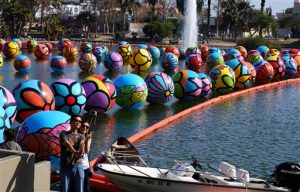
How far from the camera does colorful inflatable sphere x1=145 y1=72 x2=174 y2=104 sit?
19.0 metres

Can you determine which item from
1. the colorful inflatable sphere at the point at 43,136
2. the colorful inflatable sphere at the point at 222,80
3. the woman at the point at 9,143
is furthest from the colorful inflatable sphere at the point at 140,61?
the woman at the point at 9,143

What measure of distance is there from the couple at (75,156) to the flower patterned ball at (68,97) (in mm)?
7482

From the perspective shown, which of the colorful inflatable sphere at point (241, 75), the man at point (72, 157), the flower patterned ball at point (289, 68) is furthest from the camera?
the flower patterned ball at point (289, 68)

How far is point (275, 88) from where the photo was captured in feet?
86.5

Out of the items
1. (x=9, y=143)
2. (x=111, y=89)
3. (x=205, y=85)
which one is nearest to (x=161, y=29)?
(x=205, y=85)

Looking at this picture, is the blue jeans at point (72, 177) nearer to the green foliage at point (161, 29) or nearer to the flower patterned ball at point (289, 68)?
the flower patterned ball at point (289, 68)

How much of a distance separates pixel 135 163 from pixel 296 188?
297 cm

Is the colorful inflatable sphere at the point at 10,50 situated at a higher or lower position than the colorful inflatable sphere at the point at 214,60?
higher

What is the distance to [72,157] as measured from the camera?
25.7 ft

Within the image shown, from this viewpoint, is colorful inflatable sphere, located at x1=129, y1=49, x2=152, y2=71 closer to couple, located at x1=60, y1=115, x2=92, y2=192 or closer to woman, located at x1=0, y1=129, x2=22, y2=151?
woman, located at x1=0, y1=129, x2=22, y2=151

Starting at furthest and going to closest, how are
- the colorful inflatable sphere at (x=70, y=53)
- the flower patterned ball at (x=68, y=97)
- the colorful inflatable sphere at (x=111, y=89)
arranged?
1. the colorful inflatable sphere at (x=70, y=53)
2. the colorful inflatable sphere at (x=111, y=89)
3. the flower patterned ball at (x=68, y=97)

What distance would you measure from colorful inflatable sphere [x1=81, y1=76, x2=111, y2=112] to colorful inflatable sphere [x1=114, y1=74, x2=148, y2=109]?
45.3 inches

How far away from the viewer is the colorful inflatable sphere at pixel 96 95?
16.4 metres

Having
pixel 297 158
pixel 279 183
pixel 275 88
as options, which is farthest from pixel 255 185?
pixel 275 88
